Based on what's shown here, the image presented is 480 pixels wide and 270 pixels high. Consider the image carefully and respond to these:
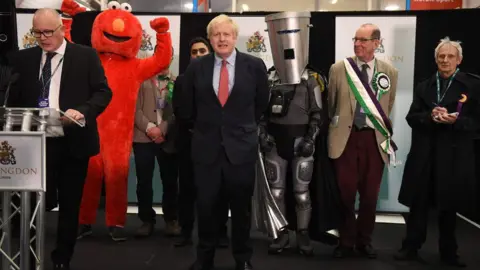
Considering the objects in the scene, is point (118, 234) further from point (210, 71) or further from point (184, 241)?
point (210, 71)

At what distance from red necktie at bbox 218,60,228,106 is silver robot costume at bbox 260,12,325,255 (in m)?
0.58

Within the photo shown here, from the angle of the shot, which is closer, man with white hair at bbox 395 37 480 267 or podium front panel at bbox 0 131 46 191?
podium front panel at bbox 0 131 46 191

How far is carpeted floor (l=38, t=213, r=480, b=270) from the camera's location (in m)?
3.20

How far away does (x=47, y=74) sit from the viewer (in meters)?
2.67

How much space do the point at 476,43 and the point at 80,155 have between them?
12.1 feet

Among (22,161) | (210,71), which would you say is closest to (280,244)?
(210,71)

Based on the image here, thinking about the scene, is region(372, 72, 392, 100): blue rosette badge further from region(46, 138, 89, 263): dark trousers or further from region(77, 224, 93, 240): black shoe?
region(77, 224, 93, 240): black shoe

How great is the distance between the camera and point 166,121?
149 inches

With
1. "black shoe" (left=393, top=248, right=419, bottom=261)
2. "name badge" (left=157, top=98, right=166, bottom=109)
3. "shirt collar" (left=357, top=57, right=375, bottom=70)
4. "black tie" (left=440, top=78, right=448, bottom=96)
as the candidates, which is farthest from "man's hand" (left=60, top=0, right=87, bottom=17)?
"black shoe" (left=393, top=248, right=419, bottom=261)

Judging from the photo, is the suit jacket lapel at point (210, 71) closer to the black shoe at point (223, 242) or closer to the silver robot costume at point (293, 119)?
the silver robot costume at point (293, 119)

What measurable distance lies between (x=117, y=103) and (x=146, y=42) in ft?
4.35

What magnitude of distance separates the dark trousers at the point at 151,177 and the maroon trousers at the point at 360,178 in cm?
127

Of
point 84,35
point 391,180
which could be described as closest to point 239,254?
point 391,180

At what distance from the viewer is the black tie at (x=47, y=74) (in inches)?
105
